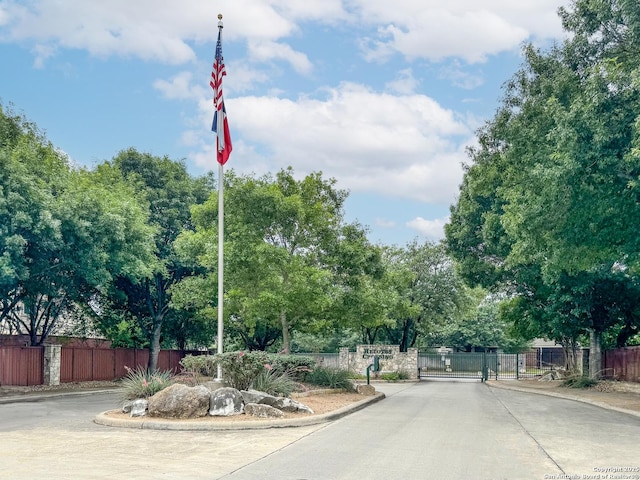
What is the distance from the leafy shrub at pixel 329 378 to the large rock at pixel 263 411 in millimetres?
7746

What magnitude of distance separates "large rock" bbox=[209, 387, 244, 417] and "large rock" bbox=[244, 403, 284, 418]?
271mm

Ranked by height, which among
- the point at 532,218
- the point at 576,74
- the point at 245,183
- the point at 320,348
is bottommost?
the point at 320,348

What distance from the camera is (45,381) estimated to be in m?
30.4

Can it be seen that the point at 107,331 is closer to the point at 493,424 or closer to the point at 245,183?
the point at 245,183

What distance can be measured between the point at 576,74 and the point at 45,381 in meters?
25.2

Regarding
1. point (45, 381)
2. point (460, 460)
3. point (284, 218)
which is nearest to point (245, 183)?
point (284, 218)

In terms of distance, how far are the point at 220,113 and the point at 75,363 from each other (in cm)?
1890

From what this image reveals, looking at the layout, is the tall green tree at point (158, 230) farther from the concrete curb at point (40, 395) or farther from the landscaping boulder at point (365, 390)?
the landscaping boulder at point (365, 390)

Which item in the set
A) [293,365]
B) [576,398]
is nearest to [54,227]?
[293,365]

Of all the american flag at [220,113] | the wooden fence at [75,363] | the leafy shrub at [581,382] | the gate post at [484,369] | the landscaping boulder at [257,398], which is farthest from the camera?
the gate post at [484,369]

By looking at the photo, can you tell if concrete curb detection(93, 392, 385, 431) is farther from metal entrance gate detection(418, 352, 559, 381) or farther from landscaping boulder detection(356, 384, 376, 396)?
metal entrance gate detection(418, 352, 559, 381)

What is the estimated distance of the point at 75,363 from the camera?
107ft

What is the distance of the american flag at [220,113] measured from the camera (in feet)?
62.2

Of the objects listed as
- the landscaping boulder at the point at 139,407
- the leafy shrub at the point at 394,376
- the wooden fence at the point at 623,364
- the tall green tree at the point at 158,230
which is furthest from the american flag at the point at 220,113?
the leafy shrub at the point at 394,376
